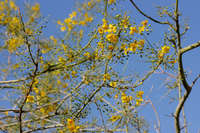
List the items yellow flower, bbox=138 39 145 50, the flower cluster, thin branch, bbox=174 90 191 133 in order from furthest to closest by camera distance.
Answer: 1. yellow flower, bbox=138 39 145 50
2. the flower cluster
3. thin branch, bbox=174 90 191 133

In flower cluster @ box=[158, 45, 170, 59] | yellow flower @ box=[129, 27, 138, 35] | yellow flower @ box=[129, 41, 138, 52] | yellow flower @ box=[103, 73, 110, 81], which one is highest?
yellow flower @ box=[129, 27, 138, 35]

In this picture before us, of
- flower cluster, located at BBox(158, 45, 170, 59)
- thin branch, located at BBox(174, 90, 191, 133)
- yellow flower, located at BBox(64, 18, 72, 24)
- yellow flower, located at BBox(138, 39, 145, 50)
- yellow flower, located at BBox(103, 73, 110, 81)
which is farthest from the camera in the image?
yellow flower, located at BBox(64, 18, 72, 24)

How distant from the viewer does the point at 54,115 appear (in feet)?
11.3

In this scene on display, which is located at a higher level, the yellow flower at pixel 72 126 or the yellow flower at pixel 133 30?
the yellow flower at pixel 133 30

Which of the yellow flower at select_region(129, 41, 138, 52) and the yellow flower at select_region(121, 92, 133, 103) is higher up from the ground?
the yellow flower at select_region(129, 41, 138, 52)

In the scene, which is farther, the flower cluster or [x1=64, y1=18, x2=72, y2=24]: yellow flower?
[x1=64, y1=18, x2=72, y2=24]: yellow flower

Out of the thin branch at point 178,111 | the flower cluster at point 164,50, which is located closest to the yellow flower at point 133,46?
the flower cluster at point 164,50

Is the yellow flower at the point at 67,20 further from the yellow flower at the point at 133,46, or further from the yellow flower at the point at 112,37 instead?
the yellow flower at the point at 133,46

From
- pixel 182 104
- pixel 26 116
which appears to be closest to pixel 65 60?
pixel 26 116

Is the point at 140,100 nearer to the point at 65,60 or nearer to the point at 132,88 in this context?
the point at 132,88

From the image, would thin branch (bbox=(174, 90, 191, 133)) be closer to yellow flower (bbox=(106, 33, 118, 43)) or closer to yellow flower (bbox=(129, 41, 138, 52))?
yellow flower (bbox=(129, 41, 138, 52))

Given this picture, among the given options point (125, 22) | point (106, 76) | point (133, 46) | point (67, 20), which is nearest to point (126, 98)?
point (106, 76)

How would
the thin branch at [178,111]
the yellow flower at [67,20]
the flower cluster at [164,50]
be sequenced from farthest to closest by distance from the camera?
the yellow flower at [67,20] → the flower cluster at [164,50] → the thin branch at [178,111]

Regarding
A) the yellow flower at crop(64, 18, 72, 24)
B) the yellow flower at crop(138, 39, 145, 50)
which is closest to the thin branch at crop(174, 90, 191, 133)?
the yellow flower at crop(138, 39, 145, 50)
